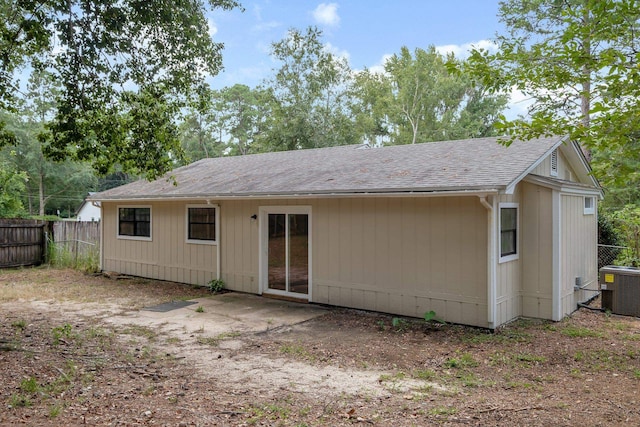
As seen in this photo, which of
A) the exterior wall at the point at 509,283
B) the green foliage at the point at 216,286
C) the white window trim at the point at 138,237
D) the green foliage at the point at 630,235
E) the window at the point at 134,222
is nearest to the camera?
the exterior wall at the point at 509,283

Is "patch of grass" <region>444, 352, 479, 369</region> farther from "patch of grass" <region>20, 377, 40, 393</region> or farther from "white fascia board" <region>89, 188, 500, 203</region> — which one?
"patch of grass" <region>20, 377, 40, 393</region>

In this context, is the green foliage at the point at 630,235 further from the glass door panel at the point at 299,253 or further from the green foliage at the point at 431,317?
the glass door panel at the point at 299,253

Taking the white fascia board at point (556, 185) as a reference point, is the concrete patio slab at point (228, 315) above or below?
below

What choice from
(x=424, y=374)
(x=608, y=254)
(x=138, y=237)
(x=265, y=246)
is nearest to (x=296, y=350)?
(x=424, y=374)

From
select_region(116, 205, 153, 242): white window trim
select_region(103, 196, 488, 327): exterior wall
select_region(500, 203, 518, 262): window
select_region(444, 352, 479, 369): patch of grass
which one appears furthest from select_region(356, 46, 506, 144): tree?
select_region(444, 352, 479, 369): patch of grass

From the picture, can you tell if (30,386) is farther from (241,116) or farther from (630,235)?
(241,116)

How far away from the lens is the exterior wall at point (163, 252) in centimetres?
1072

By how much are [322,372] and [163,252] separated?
309 inches

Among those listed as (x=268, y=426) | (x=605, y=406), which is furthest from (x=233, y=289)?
(x=605, y=406)

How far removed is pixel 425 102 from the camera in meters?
28.0

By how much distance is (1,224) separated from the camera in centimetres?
1393

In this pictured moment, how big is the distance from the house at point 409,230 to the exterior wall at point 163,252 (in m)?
0.05

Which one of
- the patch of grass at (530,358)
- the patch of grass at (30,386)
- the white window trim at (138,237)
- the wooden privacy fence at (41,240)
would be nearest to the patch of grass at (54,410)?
the patch of grass at (30,386)

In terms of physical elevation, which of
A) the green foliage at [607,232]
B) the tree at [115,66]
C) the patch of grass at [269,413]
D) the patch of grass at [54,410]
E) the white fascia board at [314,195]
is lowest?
the patch of grass at [269,413]
